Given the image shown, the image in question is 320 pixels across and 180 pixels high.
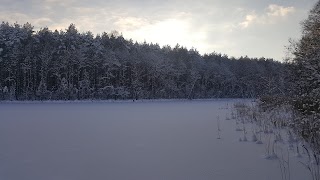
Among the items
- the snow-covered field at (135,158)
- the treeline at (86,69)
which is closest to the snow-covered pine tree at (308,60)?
the snow-covered field at (135,158)

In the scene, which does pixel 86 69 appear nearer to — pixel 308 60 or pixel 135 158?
pixel 308 60

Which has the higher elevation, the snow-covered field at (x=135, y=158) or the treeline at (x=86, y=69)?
the treeline at (x=86, y=69)

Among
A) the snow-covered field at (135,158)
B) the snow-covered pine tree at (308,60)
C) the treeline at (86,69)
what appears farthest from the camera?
the treeline at (86,69)

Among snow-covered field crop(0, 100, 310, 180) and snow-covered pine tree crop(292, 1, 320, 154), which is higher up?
snow-covered pine tree crop(292, 1, 320, 154)

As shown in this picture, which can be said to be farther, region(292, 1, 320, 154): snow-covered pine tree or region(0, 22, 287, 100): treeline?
region(0, 22, 287, 100): treeline

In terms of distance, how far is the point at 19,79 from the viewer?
166 ft

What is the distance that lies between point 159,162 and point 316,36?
40.8ft

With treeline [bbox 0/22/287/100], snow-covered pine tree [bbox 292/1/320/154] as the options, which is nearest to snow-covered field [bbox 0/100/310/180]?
snow-covered pine tree [bbox 292/1/320/154]

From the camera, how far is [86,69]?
2174 inches

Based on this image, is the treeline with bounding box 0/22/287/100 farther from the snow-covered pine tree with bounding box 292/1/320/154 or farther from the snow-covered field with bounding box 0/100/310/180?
the snow-covered field with bounding box 0/100/310/180

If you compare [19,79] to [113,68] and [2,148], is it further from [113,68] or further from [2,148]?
[2,148]

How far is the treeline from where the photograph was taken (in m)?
49.7

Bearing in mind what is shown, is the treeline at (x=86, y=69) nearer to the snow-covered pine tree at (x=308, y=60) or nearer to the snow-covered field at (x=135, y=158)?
the snow-covered pine tree at (x=308, y=60)

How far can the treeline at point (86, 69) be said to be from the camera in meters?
49.7
